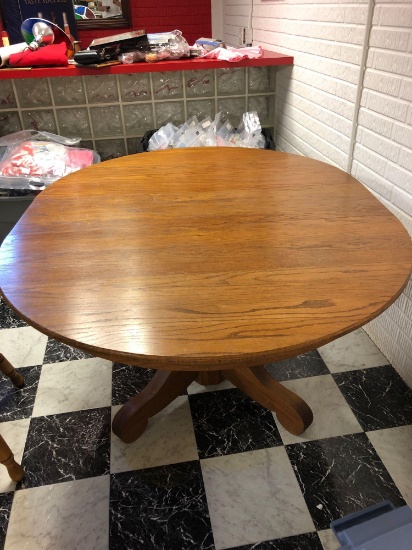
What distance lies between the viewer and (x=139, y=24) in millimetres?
4477

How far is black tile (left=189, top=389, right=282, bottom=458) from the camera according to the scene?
1.47 meters

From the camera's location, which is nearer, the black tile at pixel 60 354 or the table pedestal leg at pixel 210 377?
the table pedestal leg at pixel 210 377

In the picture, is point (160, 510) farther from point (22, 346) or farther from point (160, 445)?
point (22, 346)

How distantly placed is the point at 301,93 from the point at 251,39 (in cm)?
139

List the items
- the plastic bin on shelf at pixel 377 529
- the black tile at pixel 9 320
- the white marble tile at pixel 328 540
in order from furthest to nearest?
the black tile at pixel 9 320 → the white marble tile at pixel 328 540 → the plastic bin on shelf at pixel 377 529

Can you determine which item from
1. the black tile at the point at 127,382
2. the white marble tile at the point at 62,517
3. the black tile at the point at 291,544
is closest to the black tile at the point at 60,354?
the black tile at the point at 127,382

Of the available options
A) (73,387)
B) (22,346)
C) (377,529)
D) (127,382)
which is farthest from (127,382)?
(377,529)

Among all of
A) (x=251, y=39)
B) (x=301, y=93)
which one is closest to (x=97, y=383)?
(x=301, y=93)

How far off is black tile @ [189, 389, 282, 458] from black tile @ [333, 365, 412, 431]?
33cm

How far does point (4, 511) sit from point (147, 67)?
6.73ft

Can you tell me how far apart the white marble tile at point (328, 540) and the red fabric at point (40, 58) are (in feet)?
7.69

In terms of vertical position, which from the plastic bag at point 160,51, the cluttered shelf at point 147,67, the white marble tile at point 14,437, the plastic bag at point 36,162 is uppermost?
the plastic bag at point 160,51

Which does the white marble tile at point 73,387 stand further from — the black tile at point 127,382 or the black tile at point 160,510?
the black tile at point 160,510

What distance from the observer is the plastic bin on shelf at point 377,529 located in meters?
0.68
